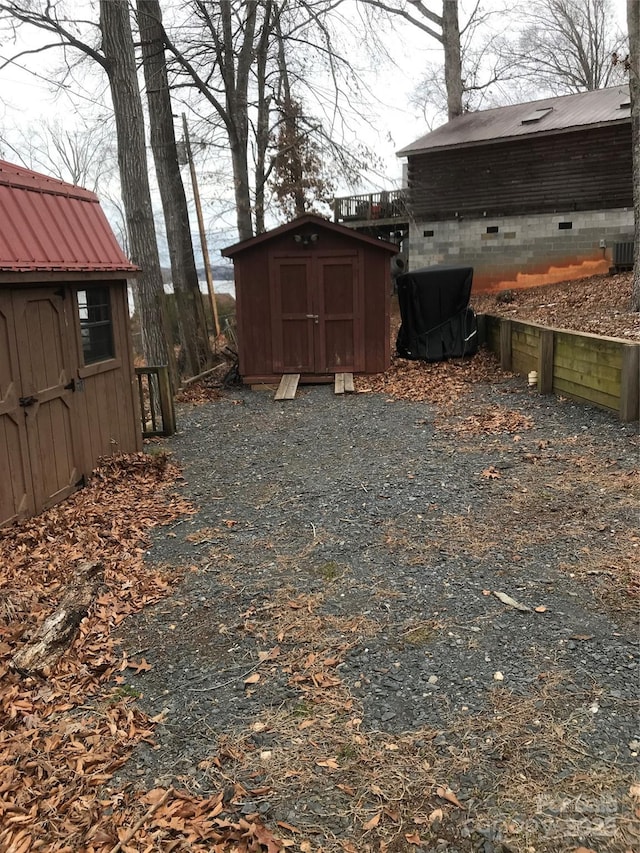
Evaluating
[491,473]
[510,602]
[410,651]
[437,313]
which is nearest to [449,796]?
[410,651]

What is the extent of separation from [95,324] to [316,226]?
6.19 meters

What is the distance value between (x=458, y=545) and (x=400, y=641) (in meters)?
1.39

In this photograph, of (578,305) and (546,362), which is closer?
(546,362)

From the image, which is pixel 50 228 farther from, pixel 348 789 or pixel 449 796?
pixel 449 796

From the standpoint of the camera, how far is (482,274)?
22.4 metres

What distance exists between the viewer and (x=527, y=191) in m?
21.1

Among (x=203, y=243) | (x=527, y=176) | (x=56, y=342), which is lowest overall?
(x=56, y=342)

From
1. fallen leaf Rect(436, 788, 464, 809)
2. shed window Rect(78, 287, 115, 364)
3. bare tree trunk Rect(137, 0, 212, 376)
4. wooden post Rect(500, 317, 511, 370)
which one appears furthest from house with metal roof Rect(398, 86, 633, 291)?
fallen leaf Rect(436, 788, 464, 809)

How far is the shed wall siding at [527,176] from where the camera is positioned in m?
19.5

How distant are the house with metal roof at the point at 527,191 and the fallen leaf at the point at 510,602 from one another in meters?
18.4

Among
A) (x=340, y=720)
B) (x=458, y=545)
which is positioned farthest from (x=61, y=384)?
(x=340, y=720)

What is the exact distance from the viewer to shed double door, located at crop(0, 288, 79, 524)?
18.4ft

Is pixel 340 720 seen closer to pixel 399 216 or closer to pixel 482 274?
pixel 482 274

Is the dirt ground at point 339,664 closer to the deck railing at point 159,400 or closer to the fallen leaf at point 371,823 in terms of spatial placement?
the fallen leaf at point 371,823
